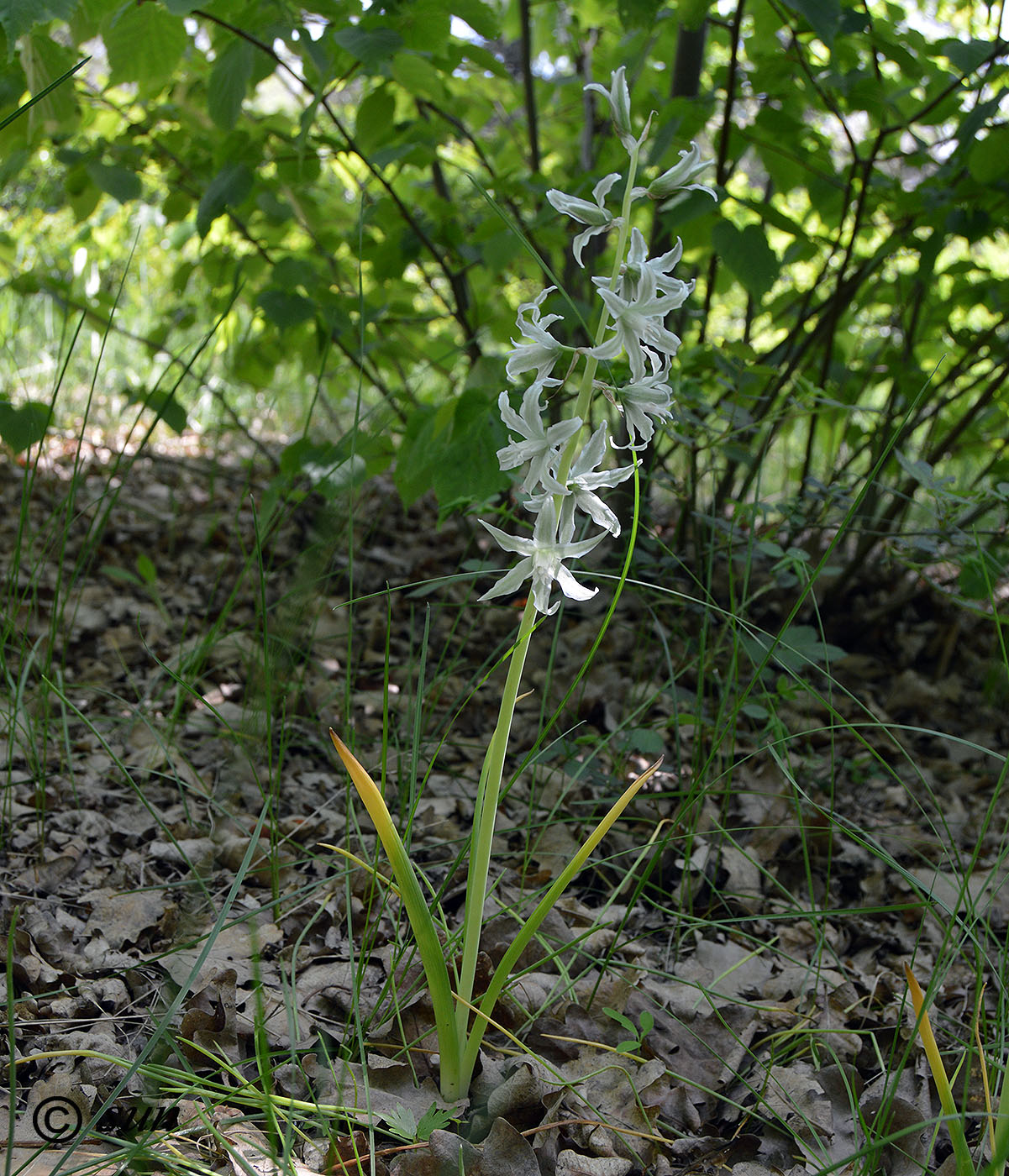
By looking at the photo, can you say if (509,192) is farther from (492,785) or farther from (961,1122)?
(961,1122)

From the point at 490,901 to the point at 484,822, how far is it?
607 mm

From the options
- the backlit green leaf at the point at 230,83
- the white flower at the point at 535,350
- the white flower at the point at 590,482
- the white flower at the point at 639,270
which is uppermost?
the backlit green leaf at the point at 230,83

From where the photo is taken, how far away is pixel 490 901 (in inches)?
62.3

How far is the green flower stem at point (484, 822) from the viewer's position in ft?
3.28

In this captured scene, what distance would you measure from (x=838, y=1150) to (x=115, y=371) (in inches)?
212

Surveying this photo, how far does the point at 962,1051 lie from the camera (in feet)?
4.35

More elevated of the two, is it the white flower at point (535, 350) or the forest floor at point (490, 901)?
the white flower at point (535, 350)

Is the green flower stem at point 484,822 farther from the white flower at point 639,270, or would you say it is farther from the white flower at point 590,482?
the white flower at point 639,270

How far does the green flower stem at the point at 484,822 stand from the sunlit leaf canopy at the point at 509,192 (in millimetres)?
555

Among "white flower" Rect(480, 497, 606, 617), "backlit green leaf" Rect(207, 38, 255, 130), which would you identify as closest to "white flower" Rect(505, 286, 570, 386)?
"white flower" Rect(480, 497, 606, 617)

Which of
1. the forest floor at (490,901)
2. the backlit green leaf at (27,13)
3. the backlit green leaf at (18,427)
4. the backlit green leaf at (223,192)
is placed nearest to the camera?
the forest floor at (490,901)

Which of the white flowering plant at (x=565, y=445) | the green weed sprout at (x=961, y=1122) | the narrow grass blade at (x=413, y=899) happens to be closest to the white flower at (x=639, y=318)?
the white flowering plant at (x=565, y=445)

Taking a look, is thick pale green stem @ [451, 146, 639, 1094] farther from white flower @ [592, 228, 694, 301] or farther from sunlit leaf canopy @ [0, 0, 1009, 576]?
sunlit leaf canopy @ [0, 0, 1009, 576]

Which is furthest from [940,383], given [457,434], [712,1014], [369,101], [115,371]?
[115,371]
